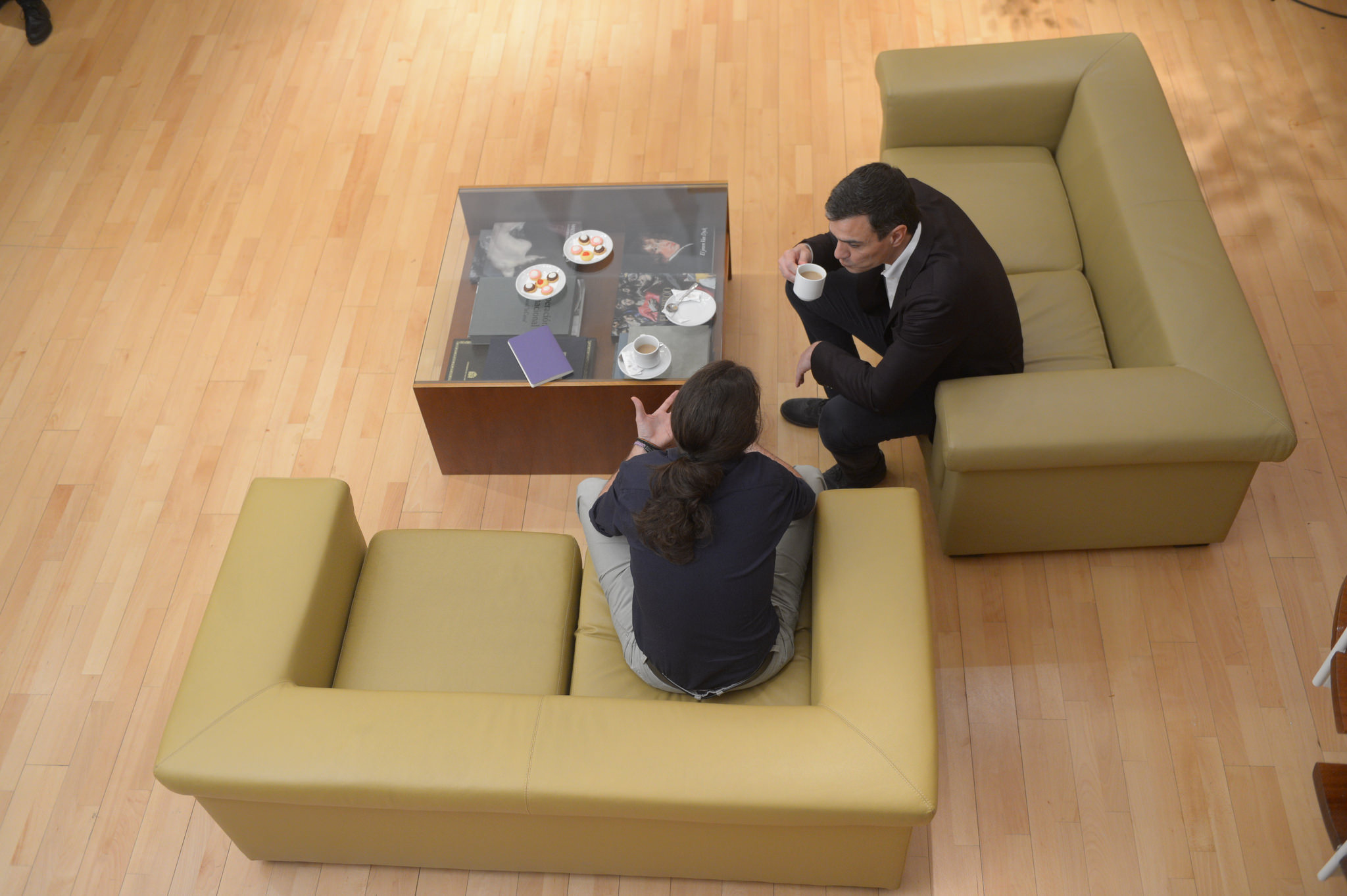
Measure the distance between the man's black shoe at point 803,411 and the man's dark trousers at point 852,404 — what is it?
0.62ft

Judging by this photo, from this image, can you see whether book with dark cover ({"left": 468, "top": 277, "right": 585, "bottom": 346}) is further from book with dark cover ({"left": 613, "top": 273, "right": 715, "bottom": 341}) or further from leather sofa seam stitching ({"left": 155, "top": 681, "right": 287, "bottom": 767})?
leather sofa seam stitching ({"left": 155, "top": 681, "right": 287, "bottom": 767})

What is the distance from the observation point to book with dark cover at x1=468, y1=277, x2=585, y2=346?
2.86 metres

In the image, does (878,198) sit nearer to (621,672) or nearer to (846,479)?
(846,479)

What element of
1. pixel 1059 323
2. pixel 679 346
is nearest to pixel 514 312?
pixel 679 346

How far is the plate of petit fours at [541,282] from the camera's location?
9.65ft

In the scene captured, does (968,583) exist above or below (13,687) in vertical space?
above

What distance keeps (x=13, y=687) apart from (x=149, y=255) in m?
1.71

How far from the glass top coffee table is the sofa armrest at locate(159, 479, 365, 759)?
0.63 meters

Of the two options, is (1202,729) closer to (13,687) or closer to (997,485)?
(997,485)

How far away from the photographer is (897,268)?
2500mm

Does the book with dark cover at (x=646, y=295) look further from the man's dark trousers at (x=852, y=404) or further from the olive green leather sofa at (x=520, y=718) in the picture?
the olive green leather sofa at (x=520, y=718)

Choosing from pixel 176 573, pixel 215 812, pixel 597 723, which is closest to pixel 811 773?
pixel 597 723

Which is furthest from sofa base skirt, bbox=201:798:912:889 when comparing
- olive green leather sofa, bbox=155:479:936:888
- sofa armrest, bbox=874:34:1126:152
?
sofa armrest, bbox=874:34:1126:152

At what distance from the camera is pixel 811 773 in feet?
5.78
